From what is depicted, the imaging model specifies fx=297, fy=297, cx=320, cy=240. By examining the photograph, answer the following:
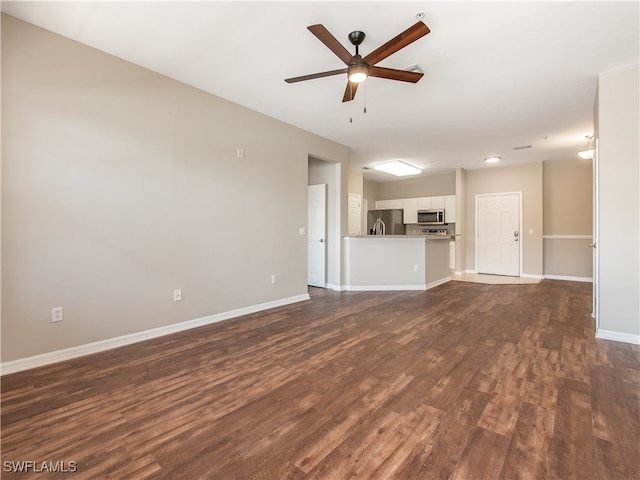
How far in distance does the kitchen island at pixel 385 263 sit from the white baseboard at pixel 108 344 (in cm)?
206

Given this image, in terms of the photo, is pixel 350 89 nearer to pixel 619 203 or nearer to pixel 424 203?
pixel 619 203

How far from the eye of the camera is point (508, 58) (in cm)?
276

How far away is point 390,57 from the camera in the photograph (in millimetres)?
2764

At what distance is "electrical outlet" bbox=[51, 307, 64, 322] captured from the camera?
247 cm

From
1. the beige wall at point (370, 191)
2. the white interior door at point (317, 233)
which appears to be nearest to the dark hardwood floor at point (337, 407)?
the white interior door at point (317, 233)

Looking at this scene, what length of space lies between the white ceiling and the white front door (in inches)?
116

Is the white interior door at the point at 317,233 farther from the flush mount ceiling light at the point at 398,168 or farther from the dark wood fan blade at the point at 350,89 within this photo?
the dark wood fan blade at the point at 350,89

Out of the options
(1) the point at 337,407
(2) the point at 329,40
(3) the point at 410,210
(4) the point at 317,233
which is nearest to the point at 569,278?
(3) the point at 410,210

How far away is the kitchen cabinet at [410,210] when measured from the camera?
8500 millimetres

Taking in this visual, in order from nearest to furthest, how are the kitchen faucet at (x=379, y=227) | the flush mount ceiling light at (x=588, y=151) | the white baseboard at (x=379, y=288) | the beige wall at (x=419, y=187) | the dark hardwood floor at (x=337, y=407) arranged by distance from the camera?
the dark hardwood floor at (x=337, y=407)
the flush mount ceiling light at (x=588, y=151)
the white baseboard at (x=379, y=288)
the beige wall at (x=419, y=187)
the kitchen faucet at (x=379, y=227)

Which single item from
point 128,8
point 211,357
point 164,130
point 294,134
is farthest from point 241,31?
point 211,357

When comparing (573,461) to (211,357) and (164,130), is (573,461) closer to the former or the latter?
(211,357)

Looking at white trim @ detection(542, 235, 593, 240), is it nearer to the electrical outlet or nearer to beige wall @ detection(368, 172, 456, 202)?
beige wall @ detection(368, 172, 456, 202)

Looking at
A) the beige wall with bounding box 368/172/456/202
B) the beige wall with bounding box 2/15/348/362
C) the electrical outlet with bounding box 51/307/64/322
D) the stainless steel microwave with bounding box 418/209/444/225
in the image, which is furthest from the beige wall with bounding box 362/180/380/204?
the electrical outlet with bounding box 51/307/64/322
